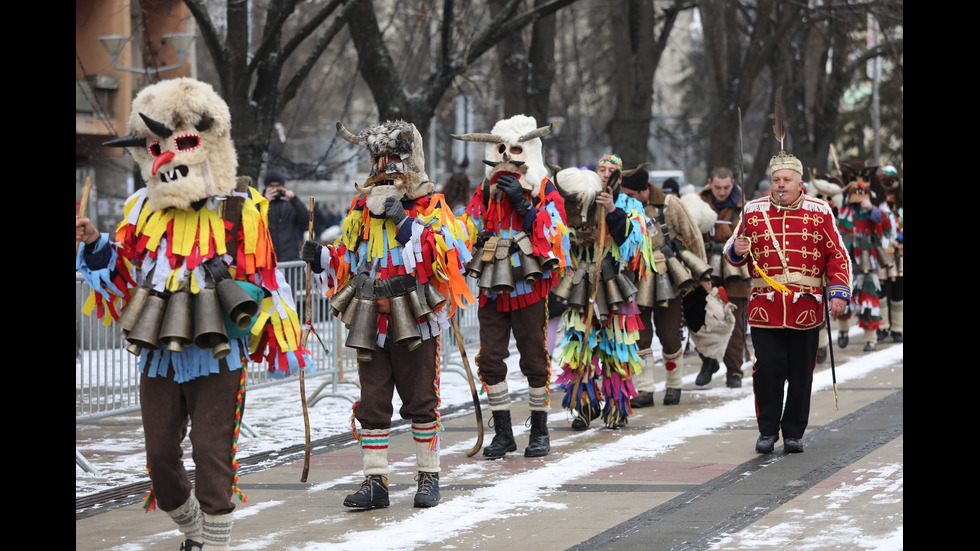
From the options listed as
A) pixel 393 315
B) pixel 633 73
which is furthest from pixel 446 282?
pixel 633 73

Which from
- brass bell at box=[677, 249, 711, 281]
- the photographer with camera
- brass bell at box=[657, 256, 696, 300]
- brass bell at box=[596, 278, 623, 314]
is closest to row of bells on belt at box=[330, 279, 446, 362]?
brass bell at box=[596, 278, 623, 314]

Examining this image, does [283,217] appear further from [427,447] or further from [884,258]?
[427,447]

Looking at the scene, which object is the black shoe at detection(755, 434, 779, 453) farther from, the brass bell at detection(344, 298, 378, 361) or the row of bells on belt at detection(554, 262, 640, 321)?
the brass bell at detection(344, 298, 378, 361)

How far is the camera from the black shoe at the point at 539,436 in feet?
27.3

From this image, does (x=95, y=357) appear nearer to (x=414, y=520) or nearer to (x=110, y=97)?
(x=414, y=520)

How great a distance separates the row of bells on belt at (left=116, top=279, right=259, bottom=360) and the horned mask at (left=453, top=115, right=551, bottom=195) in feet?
10.0

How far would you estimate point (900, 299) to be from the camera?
595 inches

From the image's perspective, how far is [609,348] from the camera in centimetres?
918

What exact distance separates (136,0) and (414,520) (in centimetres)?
920

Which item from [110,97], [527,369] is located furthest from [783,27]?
[527,369]

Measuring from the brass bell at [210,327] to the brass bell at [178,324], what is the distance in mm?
28

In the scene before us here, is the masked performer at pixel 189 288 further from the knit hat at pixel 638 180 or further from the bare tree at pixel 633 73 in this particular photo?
the bare tree at pixel 633 73

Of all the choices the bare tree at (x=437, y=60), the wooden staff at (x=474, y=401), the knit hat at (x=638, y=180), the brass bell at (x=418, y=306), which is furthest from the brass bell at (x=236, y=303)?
the bare tree at (x=437, y=60)

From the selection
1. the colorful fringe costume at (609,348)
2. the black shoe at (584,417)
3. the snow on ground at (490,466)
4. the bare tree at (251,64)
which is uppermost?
the bare tree at (251,64)
